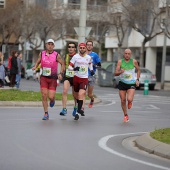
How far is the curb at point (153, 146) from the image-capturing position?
1087 cm

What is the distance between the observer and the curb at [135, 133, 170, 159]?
35.7 feet

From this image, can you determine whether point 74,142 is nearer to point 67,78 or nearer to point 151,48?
point 67,78

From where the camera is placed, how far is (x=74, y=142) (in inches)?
476

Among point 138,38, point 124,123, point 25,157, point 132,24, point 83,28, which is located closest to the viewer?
point 25,157

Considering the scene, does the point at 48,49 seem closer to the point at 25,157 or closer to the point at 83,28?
the point at 25,157

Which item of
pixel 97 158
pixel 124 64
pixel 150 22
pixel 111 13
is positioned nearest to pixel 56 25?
pixel 111 13

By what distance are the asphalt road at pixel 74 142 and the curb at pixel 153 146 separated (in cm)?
12

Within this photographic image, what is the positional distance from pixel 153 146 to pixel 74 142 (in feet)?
4.76

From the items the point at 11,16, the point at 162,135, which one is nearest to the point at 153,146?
the point at 162,135

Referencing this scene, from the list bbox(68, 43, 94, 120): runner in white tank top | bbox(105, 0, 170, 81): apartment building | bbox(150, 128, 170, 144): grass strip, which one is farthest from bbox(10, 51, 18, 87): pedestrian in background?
bbox(105, 0, 170, 81): apartment building

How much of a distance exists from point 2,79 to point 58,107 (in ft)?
31.6

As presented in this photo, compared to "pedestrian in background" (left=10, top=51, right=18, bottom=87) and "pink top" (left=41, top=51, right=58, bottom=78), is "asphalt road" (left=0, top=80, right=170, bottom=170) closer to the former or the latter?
"pink top" (left=41, top=51, right=58, bottom=78)

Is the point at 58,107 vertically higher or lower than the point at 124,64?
lower

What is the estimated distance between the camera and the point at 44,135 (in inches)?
511
